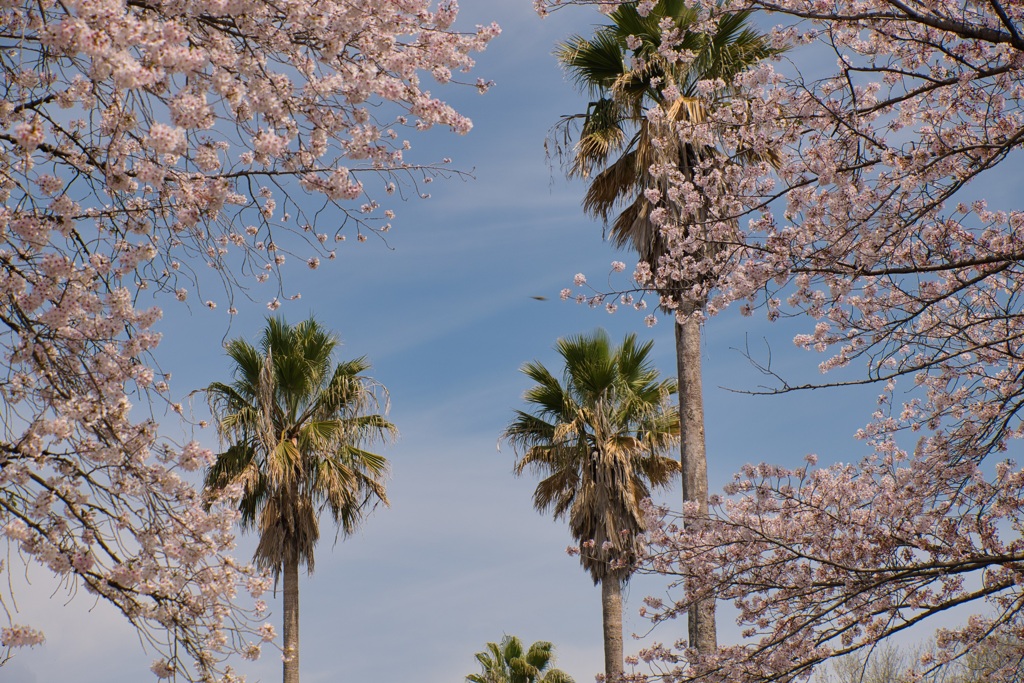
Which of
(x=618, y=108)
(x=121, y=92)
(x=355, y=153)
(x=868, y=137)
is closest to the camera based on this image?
(x=121, y=92)

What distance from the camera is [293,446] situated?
52.0ft

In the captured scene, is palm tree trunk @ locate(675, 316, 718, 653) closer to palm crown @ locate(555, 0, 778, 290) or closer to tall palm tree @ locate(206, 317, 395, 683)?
palm crown @ locate(555, 0, 778, 290)

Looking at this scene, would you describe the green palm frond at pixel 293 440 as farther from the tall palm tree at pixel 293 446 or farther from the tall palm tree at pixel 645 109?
the tall palm tree at pixel 645 109

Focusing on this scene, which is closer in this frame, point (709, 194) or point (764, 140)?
point (764, 140)

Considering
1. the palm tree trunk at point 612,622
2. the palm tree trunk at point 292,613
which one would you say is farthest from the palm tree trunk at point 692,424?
the palm tree trunk at point 292,613

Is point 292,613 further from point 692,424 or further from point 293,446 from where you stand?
point 692,424

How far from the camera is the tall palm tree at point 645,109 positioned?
471 inches

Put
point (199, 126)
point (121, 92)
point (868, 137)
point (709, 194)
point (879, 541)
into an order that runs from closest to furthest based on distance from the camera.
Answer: point (199, 126)
point (121, 92)
point (868, 137)
point (879, 541)
point (709, 194)

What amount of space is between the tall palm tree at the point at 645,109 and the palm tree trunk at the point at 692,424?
11 mm

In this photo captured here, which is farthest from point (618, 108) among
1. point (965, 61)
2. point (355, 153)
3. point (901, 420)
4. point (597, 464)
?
point (355, 153)

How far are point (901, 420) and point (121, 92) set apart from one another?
6.40m

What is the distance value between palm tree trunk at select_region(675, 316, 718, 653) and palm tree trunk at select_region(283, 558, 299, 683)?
6761 millimetres

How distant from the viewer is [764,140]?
662cm

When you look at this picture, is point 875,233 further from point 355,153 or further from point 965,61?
point 355,153
